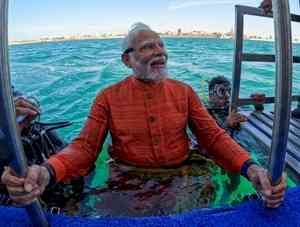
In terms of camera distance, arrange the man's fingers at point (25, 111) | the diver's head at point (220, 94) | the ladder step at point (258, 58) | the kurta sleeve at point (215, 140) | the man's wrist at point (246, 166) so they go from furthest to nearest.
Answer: the diver's head at point (220, 94) < the ladder step at point (258, 58) < the man's fingers at point (25, 111) < the kurta sleeve at point (215, 140) < the man's wrist at point (246, 166)

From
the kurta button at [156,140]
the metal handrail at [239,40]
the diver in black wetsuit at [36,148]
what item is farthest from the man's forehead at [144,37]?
the metal handrail at [239,40]

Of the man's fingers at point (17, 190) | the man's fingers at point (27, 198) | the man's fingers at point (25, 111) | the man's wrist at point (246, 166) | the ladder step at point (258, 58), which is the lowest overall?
the man's wrist at point (246, 166)

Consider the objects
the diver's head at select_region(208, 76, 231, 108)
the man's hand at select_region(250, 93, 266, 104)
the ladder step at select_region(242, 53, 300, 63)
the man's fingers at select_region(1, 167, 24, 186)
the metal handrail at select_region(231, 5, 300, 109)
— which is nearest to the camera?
the man's fingers at select_region(1, 167, 24, 186)

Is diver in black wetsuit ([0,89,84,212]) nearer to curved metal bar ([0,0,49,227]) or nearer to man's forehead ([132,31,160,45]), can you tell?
man's forehead ([132,31,160,45])

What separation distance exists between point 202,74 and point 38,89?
634cm

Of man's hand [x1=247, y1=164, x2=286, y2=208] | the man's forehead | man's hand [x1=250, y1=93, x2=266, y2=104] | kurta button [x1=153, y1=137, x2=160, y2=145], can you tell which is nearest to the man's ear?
the man's forehead

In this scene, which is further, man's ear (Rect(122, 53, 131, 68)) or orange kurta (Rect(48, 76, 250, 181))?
man's ear (Rect(122, 53, 131, 68))

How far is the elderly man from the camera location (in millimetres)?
2000

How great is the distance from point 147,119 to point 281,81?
133 cm

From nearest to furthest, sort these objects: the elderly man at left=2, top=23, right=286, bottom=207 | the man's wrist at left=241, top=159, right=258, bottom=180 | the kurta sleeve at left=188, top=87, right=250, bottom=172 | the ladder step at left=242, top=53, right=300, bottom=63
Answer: the man's wrist at left=241, top=159, right=258, bottom=180, the kurta sleeve at left=188, top=87, right=250, bottom=172, the elderly man at left=2, top=23, right=286, bottom=207, the ladder step at left=242, top=53, right=300, bottom=63

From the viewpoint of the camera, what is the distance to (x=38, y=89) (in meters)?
10.1

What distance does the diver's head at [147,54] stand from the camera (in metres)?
2.16

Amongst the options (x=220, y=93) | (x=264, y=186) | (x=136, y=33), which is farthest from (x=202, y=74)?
(x=264, y=186)

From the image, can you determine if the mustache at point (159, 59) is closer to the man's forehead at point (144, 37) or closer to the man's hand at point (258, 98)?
the man's forehead at point (144, 37)
